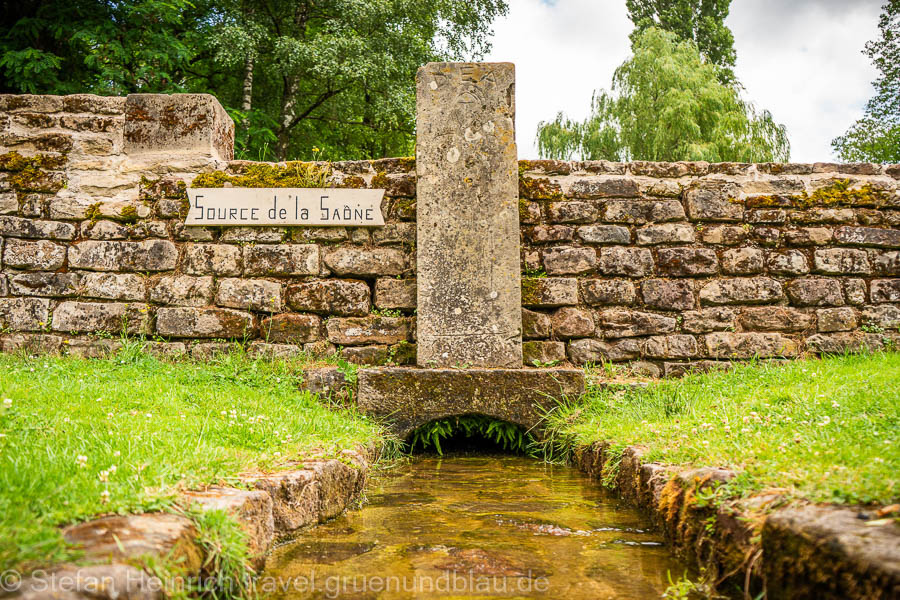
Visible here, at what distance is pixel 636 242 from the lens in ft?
16.0

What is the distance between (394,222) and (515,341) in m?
1.25

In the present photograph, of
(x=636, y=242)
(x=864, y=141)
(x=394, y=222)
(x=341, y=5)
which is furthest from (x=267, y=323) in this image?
(x=864, y=141)

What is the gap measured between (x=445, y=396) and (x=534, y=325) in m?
0.99

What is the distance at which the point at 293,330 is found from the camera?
4.74 meters

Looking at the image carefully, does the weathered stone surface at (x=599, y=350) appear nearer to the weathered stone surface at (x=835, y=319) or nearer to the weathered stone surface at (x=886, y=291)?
the weathered stone surface at (x=835, y=319)

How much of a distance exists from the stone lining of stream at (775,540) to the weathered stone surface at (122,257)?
12.3 ft

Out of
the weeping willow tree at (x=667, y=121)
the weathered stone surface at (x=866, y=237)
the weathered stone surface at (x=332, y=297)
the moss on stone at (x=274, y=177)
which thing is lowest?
the weathered stone surface at (x=332, y=297)

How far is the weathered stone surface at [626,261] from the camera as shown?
4.84m

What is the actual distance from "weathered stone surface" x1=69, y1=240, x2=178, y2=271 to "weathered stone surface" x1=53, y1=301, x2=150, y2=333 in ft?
A: 0.90

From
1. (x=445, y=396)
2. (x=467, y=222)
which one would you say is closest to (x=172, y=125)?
(x=467, y=222)

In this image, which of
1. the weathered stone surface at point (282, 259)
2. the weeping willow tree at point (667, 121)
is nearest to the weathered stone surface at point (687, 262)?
the weathered stone surface at point (282, 259)

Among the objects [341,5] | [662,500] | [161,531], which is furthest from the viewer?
[341,5]

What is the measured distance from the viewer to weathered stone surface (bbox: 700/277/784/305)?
4848 millimetres

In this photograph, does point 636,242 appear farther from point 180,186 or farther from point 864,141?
point 864,141
